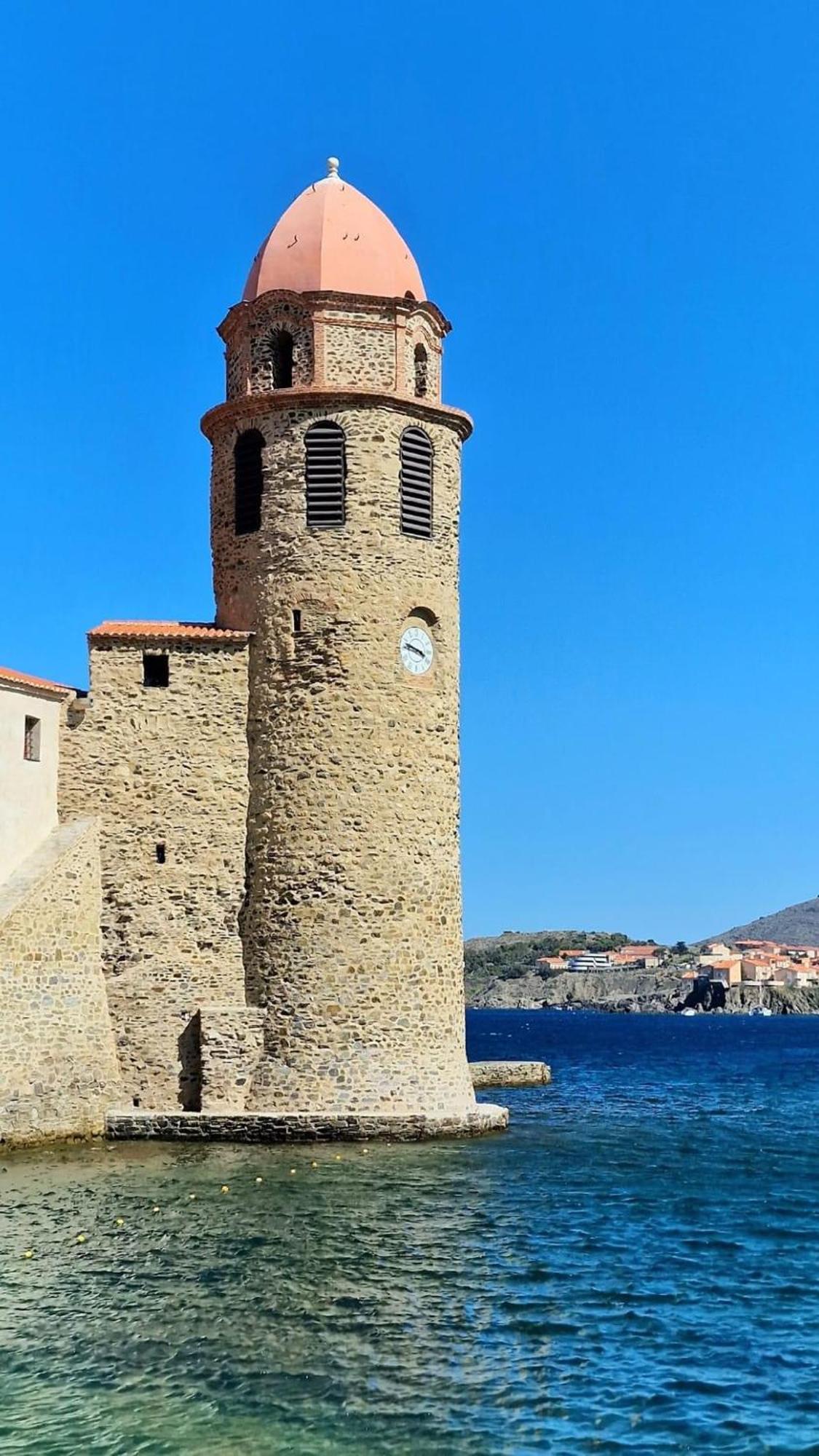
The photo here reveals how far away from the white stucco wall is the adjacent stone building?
0.28 m

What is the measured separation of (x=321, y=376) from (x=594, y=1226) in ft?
43.1

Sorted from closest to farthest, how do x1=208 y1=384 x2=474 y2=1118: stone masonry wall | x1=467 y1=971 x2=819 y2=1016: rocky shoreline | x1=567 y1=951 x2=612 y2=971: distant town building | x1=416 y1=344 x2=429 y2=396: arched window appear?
x1=208 y1=384 x2=474 y2=1118: stone masonry wall → x1=416 y1=344 x2=429 y2=396: arched window → x1=467 y1=971 x2=819 y2=1016: rocky shoreline → x1=567 y1=951 x2=612 y2=971: distant town building

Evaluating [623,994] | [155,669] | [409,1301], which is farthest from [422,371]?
[623,994]

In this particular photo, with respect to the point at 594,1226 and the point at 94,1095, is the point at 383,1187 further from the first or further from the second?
the point at 94,1095

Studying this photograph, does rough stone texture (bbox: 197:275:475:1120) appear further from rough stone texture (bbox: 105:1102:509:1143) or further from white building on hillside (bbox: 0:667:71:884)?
white building on hillside (bbox: 0:667:71:884)

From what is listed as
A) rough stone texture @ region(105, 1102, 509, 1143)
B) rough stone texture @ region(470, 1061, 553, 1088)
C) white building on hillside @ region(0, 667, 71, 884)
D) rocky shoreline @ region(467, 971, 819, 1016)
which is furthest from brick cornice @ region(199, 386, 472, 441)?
rocky shoreline @ region(467, 971, 819, 1016)

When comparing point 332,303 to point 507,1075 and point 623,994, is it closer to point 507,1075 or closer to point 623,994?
point 507,1075

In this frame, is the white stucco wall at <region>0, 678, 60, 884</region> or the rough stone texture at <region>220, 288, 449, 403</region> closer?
the white stucco wall at <region>0, 678, 60, 884</region>

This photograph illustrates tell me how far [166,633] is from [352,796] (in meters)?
3.80

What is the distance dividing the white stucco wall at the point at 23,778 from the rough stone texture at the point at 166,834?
274mm

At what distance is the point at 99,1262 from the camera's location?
14.0 m

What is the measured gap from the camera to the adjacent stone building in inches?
857

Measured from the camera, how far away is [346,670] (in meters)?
22.4

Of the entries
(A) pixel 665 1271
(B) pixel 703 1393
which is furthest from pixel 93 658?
(B) pixel 703 1393
